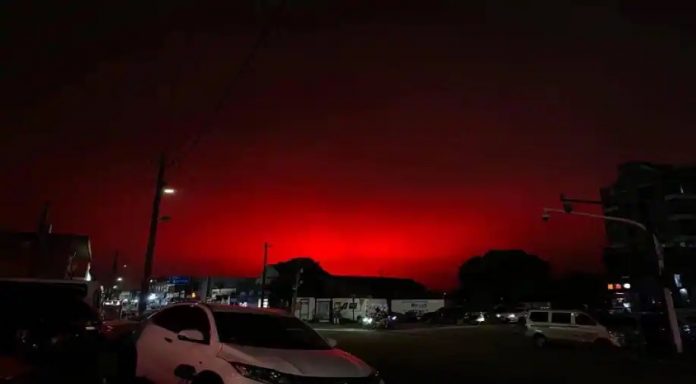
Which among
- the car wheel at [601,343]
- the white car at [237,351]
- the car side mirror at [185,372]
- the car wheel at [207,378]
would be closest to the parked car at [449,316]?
the car wheel at [601,343]

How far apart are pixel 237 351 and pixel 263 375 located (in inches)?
23.4

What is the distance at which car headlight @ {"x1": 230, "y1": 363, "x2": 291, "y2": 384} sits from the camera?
636 centimetres

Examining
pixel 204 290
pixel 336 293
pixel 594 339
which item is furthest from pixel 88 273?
pixel 204 290

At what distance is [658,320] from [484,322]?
40.3 m

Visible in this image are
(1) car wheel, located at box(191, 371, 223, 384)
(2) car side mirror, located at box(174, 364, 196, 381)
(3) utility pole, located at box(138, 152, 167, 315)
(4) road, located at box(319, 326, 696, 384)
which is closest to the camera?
(1) car wheel, located at box(191, 371, 223, 384)

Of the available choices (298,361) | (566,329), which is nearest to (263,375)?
(298,361)

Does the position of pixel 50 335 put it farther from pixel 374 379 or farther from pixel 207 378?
pixel 374 379

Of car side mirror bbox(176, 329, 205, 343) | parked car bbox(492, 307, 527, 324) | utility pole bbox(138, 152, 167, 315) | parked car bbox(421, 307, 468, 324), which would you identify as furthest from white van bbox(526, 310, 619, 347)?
parked car bbox(421, 307, 468, 324)

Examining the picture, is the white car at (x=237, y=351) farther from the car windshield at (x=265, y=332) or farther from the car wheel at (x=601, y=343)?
the car wheel at (x=601, y=343)

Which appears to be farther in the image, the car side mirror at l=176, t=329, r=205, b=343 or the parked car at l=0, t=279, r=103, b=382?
the parked car at l=0, t=279, r=103, b=382

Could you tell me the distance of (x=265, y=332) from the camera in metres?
7.89

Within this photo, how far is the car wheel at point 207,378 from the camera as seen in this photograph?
6.82 metres

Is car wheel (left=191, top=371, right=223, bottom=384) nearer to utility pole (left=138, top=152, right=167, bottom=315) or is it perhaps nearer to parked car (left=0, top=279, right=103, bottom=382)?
parked car (left=0, top=279, right=103, bottom=382)

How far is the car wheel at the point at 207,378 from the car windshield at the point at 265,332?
0.47 metres
